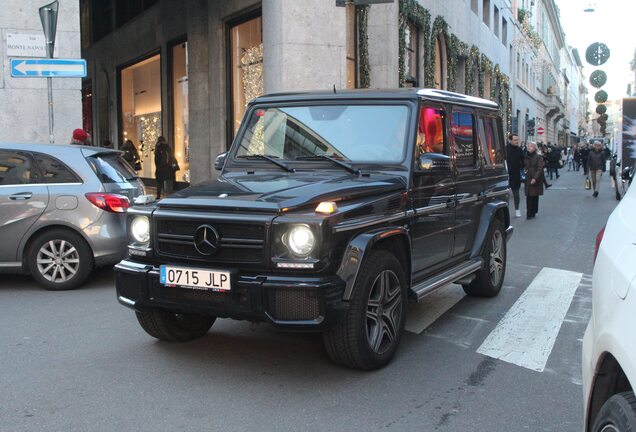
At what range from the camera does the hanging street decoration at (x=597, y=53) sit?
101 ft

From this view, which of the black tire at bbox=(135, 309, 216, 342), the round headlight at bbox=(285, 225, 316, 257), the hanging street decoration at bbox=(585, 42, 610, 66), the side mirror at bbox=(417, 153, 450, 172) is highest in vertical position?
the hanging street decoration at bbox=(585, 42, 610, 66)

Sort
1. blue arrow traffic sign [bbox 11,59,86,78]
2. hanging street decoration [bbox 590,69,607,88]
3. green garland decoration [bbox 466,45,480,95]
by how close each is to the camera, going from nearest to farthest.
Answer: blue arrow traffic sign [bbox 11,59,86,78] → green garland decoration [bbox 466,45,480,95] → hanging street decoration [bbox 590,69,607,88]

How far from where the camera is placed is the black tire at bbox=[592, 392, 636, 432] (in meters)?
2.11

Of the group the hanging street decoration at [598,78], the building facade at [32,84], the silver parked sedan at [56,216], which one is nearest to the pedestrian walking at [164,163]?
the building facade at [32,84]

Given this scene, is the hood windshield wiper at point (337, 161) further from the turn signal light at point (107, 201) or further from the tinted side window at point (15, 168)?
the tinted side window at point (15, 168)

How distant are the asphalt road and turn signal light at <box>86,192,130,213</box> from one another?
1.29 metres

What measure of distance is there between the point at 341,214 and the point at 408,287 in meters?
1.13

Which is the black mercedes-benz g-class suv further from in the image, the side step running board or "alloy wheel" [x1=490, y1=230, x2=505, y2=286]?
"alloy wheel" [x1=490, y1=230, x2=505, y2=286]

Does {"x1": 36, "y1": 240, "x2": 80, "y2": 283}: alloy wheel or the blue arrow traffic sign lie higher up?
the blue arrow traffic sign

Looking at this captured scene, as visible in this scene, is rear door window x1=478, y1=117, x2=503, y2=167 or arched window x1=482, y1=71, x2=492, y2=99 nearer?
rear door window x1=478, y1=117, x2=503, y2=167

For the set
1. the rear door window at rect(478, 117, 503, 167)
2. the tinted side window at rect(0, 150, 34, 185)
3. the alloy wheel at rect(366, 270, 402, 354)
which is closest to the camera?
the alloy wheel at rect(366, 270, 402, 354)

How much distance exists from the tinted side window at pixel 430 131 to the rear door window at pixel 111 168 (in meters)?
3.88

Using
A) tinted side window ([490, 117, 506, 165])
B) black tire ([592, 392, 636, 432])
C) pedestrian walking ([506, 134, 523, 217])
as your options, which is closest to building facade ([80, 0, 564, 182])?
pedestrian walking ([506, 134, 523, 217])

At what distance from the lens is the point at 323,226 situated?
4.04 metres
